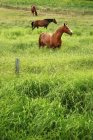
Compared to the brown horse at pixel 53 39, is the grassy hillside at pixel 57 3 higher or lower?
lower

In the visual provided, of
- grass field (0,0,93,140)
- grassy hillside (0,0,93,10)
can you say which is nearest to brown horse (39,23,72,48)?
grass field (0,0,93,140)

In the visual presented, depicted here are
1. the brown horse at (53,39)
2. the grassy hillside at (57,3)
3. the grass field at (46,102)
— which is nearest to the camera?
the grass field at (46,102)

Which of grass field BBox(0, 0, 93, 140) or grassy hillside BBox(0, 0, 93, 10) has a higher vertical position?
grass field BBox(0, 0, 93, 140)

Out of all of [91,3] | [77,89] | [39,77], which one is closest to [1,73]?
[39,77]

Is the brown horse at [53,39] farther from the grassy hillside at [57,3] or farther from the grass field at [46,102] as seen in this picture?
the grassy hillside at [57,3]

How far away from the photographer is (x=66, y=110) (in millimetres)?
11719

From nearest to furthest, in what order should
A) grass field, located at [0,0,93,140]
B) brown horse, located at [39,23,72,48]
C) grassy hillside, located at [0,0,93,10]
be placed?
grass field, located at [0,0,93,140] → brown horse, located at [39,23,72,48] → grassy hillside, located at [0,0,93,10]

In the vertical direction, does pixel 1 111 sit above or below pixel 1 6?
above

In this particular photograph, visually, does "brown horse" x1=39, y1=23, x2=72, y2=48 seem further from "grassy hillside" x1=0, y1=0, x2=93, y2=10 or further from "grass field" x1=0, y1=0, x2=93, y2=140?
"grassy hillside" x1=0, y1=0, x2=93, y2=10

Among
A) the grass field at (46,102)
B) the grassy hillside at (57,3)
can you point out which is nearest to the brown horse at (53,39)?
the grass field at (46,102)

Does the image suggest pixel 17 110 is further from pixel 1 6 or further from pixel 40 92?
pixel 1 6

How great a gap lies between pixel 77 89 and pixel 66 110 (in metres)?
0.90

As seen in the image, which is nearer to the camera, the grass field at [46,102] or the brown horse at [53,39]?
the grass field at [46,102]

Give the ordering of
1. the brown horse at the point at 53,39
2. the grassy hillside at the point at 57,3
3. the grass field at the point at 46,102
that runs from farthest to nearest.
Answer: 1. the grassy hillside at the point at 57,3
2. the brown horse at the point at 53,39
3. the grass field at the point at 46,102
